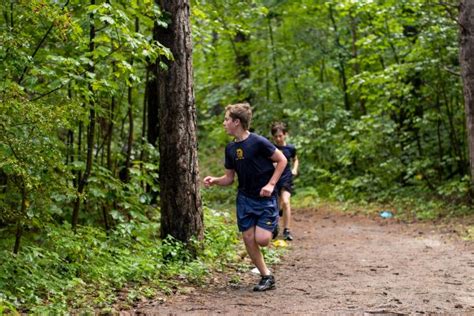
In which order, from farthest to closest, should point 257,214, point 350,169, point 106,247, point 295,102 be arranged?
point 295,102
point 350,169
point 106,247
point 257,214

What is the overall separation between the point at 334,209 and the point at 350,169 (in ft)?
11.1

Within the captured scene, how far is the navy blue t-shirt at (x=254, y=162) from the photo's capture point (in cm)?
613

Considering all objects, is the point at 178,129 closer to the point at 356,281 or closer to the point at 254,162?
the point at 254,162

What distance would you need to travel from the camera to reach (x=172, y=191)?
683 centimetres

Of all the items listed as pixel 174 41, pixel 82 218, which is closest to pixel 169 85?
pixel 174 41

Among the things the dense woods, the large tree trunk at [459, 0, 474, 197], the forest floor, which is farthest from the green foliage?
the large tree trunk at [459, 0, 474, 197]

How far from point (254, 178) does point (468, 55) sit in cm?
636

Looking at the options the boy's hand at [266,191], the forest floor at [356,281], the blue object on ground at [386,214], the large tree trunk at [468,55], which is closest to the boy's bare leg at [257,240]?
the forest floor at [356,281]

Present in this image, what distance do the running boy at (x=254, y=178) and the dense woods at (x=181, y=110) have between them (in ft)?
3.01

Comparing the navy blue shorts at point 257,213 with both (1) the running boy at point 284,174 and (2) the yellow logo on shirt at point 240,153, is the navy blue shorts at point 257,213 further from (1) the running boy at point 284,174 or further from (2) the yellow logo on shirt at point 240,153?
(1) the running boy at point 284,174

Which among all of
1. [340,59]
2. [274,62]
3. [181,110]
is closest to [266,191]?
[181,110]

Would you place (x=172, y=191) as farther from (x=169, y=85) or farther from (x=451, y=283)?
(x=451, y=283)

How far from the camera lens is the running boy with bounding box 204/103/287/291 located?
20.1 feet

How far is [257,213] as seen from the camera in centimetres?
614
